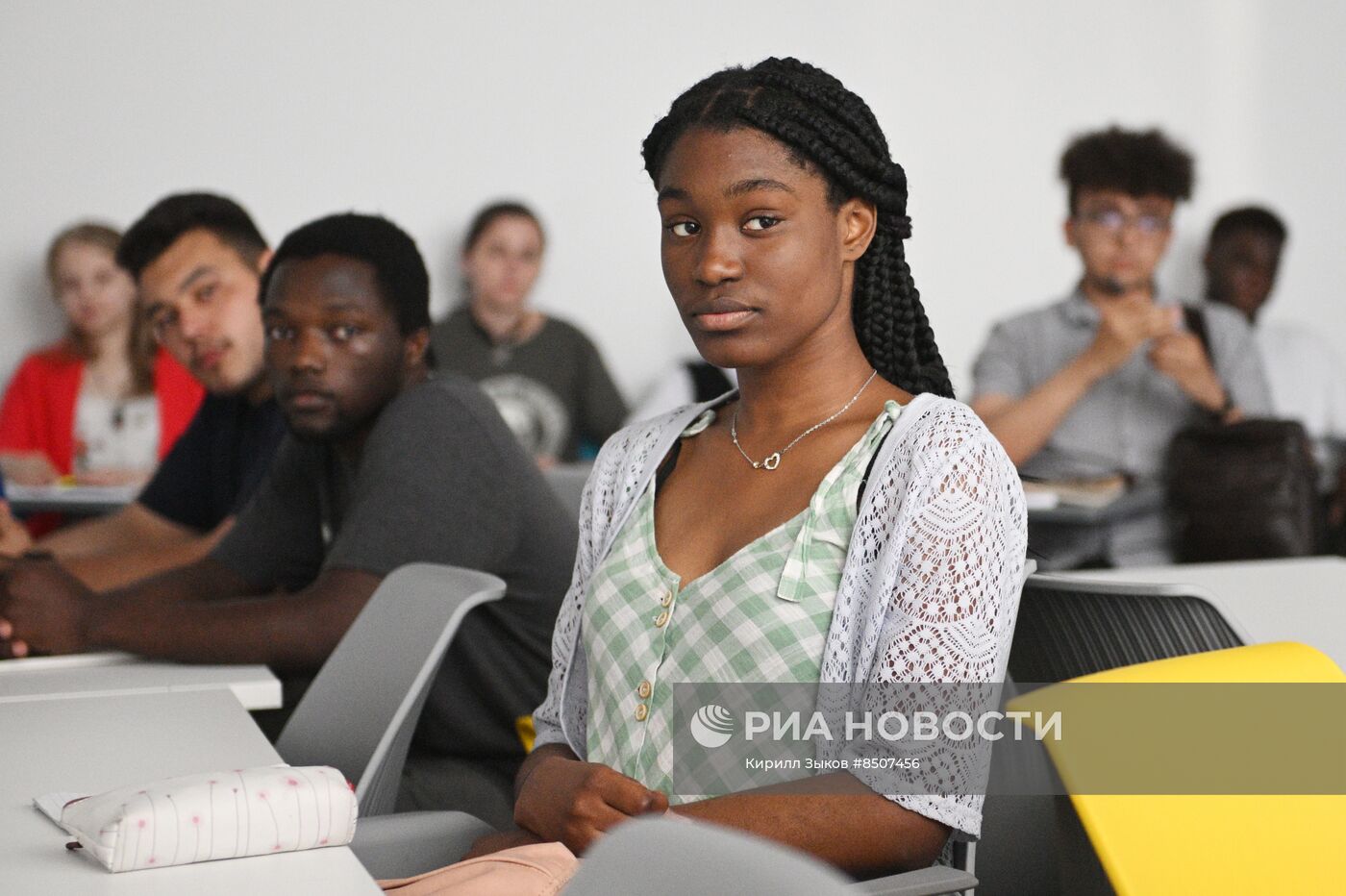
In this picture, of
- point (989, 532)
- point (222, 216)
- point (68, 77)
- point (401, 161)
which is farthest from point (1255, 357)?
point (68, 77)

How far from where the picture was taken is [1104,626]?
1996 millimetres

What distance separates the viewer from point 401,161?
20.5 feet

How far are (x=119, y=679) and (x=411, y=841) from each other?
2.37 feet

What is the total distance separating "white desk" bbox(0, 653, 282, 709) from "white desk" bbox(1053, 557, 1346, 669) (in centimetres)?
110

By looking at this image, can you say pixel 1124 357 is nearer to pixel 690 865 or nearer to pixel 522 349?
pixel 522 349

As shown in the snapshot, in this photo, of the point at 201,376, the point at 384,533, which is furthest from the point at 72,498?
the point at 384,533

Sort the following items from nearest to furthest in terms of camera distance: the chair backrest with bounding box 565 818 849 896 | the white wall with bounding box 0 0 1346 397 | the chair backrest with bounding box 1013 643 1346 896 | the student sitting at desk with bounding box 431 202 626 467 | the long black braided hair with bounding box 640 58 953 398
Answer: the chair backrest with bounding box 565 818 849 896
the chair backrest with bounding box 1013 643 1346 896
the long black braided hair with bounding box 640 58 953 398
the white wall with bounding box 0 0 1346 397
the student sitting at desk with bounding box 431 202 626 467

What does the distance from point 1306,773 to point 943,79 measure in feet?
19.9

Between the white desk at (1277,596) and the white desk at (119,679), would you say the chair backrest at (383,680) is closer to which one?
the white desk at (119,679)

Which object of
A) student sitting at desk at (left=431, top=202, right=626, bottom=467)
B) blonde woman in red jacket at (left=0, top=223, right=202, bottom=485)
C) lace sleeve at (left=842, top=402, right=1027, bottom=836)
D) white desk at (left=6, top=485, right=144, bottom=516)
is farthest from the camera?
student sitting at desk at (left=431, top=202, right=626, bottom=467)

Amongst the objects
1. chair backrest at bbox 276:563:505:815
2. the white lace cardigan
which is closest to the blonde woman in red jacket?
chair backrest at bbox 276:563:505:815

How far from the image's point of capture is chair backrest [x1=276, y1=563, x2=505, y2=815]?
180 centimetres

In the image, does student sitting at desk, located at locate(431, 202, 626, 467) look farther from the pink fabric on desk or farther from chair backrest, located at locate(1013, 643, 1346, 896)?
chair backrest, located at locate(1013, 643, 1346, 896)

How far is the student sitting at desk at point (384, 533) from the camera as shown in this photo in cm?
215
